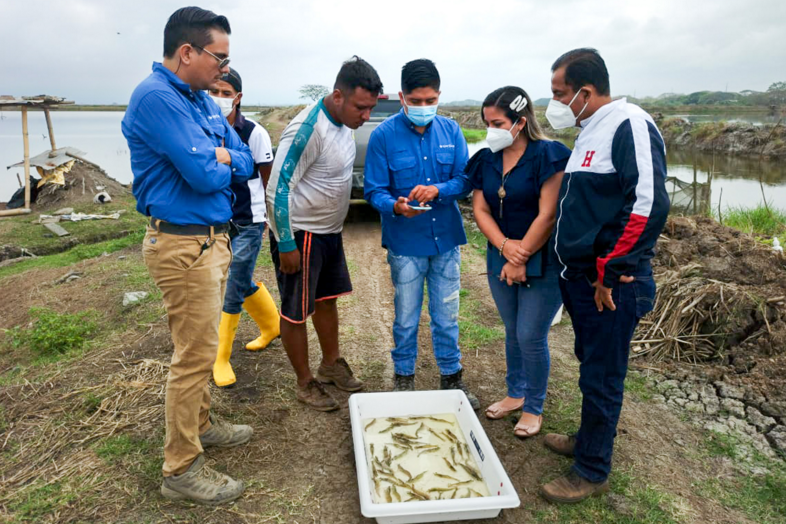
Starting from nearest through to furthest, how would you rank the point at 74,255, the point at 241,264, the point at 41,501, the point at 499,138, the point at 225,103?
the point at 41,501 → the point at 499,138 → the point at 225,103 → the point at 241,264 → the point at 74,255

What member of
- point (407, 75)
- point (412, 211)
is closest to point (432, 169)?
point (412, 211)

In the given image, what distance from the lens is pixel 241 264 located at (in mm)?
3740

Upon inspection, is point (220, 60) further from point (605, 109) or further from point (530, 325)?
point (530, 325)

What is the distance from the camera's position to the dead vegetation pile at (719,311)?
4.09m

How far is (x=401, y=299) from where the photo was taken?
3.40 meters

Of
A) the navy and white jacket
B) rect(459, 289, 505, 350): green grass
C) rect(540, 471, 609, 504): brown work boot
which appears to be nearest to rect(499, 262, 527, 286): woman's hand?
the navy and white jacket

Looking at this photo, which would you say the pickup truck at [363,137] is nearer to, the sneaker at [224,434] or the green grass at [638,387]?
the green grass at [638,387]

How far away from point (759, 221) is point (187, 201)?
8.30 m

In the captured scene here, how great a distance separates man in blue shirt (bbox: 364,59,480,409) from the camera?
312cm

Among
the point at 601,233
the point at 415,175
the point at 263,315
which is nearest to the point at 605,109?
the point at 601,233

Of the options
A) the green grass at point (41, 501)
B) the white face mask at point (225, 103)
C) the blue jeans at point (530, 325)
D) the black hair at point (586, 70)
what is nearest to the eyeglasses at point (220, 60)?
the white face mask at point (225, 103)

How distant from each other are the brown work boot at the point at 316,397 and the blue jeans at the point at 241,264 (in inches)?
31.9

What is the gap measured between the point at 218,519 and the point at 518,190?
2.30m

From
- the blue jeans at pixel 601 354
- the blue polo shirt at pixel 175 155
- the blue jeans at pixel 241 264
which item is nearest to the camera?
the blue polo shirt at pixel 175 155
